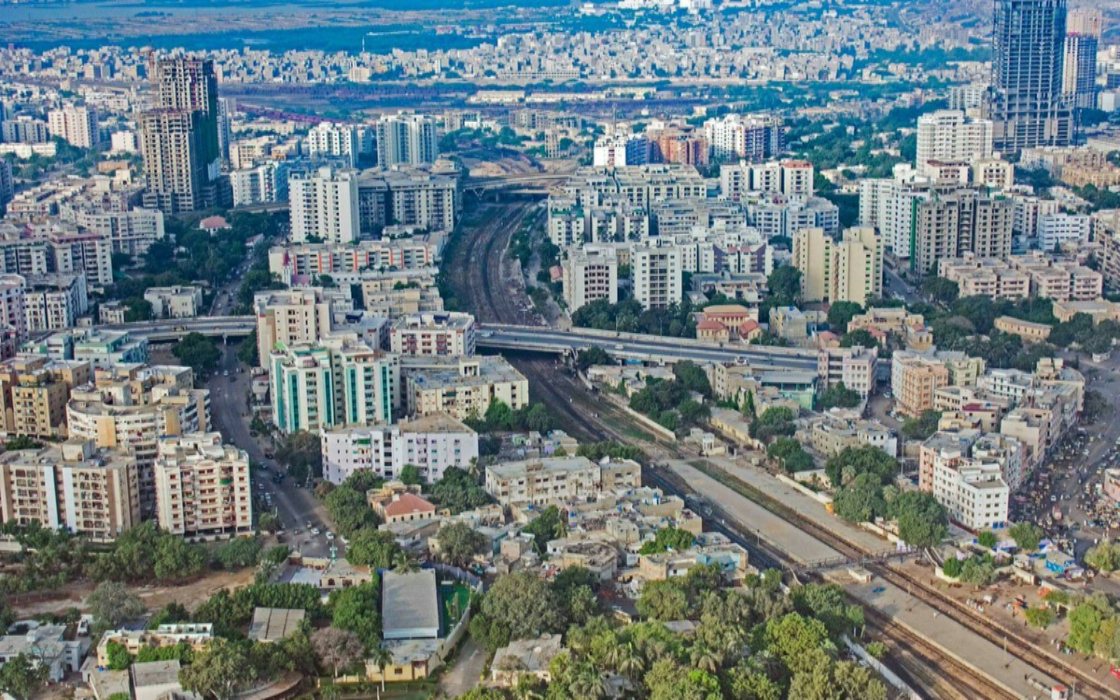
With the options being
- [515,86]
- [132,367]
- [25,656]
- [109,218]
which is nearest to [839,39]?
[515,86]

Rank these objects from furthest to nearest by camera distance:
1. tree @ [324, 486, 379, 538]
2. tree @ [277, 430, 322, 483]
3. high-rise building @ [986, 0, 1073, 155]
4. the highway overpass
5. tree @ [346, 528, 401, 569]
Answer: high-rise building @ [986, 0, 1073, 155]
the highway overpass
tree @ [277, 430, 322, 483]
tree @ [324, 486, 379, 538]
tree @ [346, 528, 401, 569]

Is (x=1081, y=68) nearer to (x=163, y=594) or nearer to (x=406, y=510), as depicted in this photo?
(x=406, y=510)

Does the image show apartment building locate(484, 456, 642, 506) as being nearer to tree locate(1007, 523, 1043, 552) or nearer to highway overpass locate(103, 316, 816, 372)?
tree locate(1007, 523, 1043, 552)

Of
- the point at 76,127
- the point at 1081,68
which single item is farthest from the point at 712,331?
the point at 1081,68

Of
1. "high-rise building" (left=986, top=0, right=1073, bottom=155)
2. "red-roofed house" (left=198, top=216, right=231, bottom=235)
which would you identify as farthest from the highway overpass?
"high-rise building" (left=986, top=0, right=1073, bottom=155)

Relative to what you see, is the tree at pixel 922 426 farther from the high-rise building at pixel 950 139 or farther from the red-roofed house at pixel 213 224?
the high-rise building at pixel 950 139

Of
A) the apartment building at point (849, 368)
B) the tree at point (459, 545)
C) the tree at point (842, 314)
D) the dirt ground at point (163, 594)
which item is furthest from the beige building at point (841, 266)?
the dirt ground at point (163, 594)
